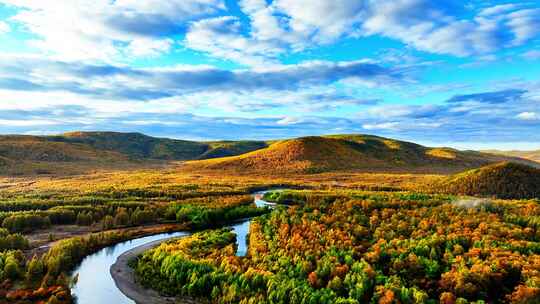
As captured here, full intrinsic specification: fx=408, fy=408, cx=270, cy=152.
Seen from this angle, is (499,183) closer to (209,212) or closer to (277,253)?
(209,212)

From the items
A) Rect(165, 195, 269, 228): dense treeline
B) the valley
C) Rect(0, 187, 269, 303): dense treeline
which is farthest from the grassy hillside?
Rect(0, 187, 269, 303): dense treeline

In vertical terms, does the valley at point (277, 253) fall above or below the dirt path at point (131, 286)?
above

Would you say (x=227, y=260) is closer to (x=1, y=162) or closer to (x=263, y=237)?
(x=263, y=237)

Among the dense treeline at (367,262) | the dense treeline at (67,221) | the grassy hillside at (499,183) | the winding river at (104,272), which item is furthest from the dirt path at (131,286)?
the grassy hillside at (499,183)

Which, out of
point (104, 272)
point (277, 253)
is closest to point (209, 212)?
point (104, 272)

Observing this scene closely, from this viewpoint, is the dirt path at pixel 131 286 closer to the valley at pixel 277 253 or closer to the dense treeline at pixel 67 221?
the valley at pixel 277 253

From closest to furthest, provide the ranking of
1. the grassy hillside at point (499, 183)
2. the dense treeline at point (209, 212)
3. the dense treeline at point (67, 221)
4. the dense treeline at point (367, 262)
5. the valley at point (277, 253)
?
the dense treeline at point (367, 262) < the valley at point (277, 253) < the dense treeline at point (67, 221) < the dense treeline at point (209, 212) < the grassy hillside at point (499, 183)

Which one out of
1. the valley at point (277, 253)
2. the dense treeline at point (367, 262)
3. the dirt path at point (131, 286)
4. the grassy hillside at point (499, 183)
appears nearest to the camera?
the dense treeline at point (367, 262)
